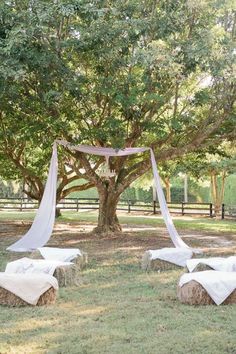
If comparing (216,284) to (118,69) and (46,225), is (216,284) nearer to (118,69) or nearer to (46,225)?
(46,225)

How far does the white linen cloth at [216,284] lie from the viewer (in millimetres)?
5977

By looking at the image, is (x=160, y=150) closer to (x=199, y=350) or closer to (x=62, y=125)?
(x=62, y=125)

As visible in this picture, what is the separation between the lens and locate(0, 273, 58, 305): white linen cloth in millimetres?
5941

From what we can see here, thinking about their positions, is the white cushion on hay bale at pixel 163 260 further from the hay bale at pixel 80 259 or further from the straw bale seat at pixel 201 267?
the straw bale seat at pixel 201 267

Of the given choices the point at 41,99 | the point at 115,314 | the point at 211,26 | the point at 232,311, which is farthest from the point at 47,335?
the point at 211,26

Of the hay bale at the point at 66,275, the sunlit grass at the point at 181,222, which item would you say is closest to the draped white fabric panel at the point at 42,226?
the hay bale at the point at 66,275

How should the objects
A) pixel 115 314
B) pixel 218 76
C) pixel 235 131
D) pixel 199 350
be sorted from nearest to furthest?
pixel 199 350, pixel 115 314, pixel 218 76, pixel 235 131

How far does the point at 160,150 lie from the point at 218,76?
162 inches

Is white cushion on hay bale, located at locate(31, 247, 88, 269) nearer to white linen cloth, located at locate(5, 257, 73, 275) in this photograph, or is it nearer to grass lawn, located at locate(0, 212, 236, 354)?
grass lawn, located at locate(0, 212, 236, 354)

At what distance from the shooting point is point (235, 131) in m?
13.0

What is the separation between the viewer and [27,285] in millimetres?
5980

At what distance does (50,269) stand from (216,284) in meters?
2.31

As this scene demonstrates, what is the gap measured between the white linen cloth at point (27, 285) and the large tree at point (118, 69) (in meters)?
4.40

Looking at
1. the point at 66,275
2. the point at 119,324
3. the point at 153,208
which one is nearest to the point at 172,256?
the point at 66,275
